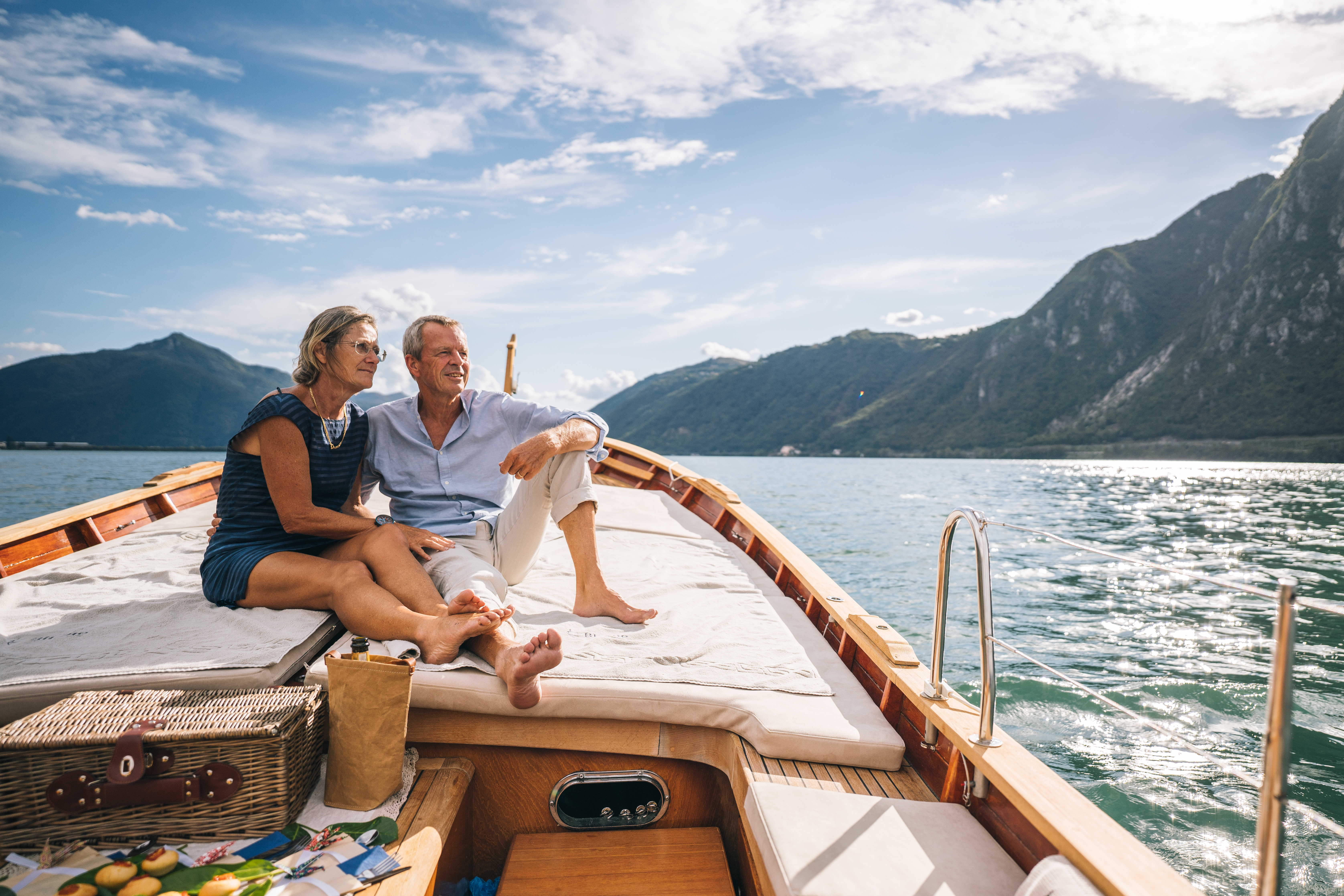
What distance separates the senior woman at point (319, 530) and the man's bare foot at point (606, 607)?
490 mm

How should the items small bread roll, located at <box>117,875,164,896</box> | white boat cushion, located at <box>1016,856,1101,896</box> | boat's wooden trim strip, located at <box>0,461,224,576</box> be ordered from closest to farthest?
white boat cushion, located at <box>1016,856,1101,896</box> → small bread roll, located at <box>117,875,164,896</box> → boat's wooden trim strip, located at <box>0,461,224,576</box>

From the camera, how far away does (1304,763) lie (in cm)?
341

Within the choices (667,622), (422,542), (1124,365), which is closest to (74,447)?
(422,542)

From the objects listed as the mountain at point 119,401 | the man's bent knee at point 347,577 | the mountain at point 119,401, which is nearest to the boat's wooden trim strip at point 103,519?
the man's bent knee at point 347,577

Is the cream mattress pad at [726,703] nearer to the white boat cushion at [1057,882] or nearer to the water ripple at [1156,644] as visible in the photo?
the white boat cushion at [1057,882]

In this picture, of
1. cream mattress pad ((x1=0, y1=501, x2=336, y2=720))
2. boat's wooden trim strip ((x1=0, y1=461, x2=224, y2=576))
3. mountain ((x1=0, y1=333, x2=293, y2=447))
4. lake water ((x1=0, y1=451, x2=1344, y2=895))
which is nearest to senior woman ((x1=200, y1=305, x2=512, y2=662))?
cream mattress pad ((x1=0, y1=501, x2=336, y2=720))

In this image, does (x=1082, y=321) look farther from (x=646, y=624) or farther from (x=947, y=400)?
(x=646, y=624)

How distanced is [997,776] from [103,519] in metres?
4.41

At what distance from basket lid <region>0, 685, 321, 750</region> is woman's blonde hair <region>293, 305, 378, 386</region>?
993 mm

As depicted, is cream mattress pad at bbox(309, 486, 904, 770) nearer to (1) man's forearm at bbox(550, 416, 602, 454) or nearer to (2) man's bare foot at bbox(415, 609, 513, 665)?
(2) man's bare foot at bbox(415, 609, 513, 665)

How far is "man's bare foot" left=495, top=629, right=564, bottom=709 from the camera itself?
164 centimetres

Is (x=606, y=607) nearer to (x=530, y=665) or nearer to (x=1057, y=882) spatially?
(x=530, y=665)

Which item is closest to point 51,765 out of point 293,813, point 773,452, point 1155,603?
point 293,813

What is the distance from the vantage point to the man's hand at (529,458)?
2.12 metres
